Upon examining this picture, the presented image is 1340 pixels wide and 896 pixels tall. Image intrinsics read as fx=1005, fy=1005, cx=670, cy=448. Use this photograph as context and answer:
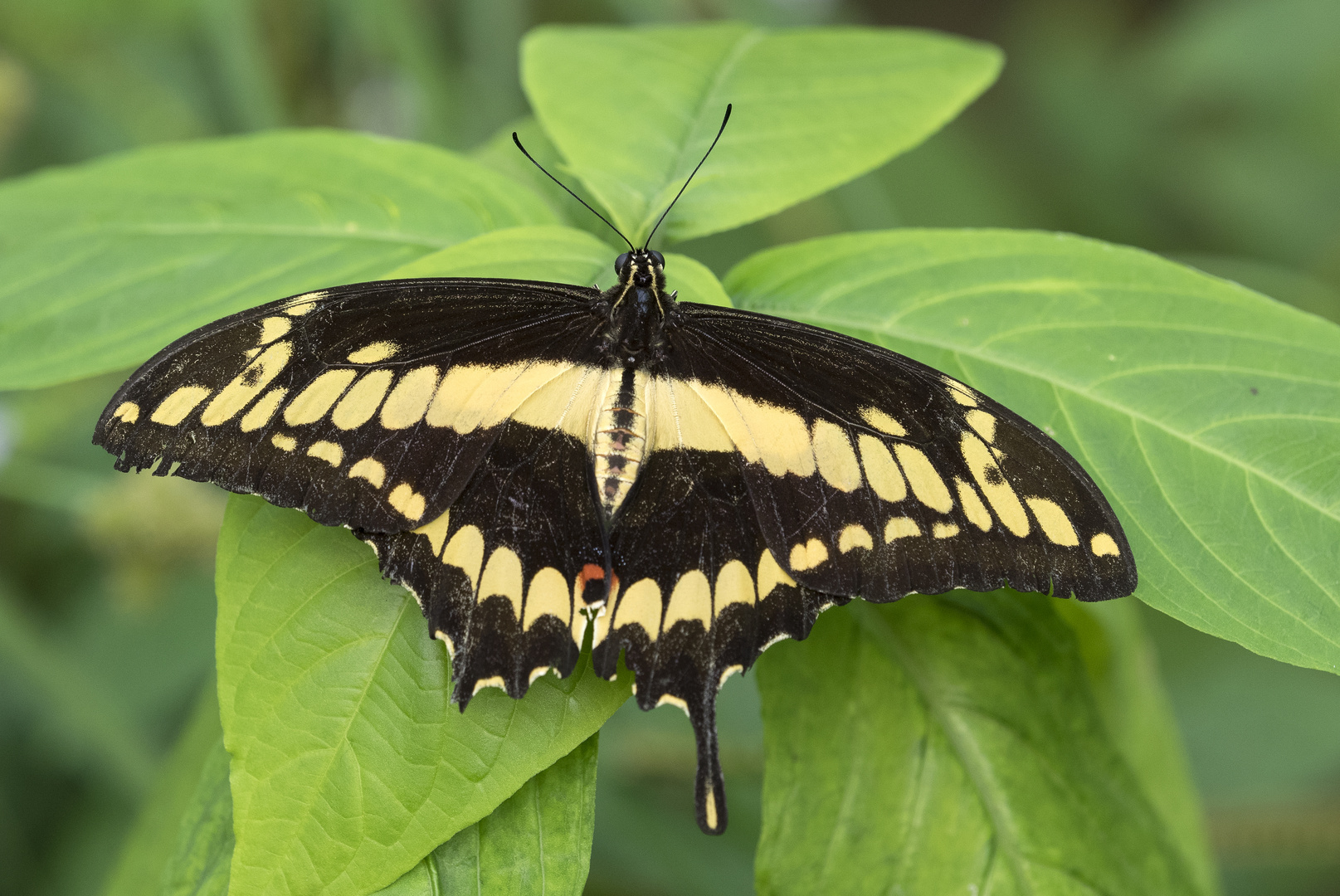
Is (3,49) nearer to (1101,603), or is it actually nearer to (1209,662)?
(1101,603)

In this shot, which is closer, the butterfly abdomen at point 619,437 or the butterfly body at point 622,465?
the butterfly body at point 622,465

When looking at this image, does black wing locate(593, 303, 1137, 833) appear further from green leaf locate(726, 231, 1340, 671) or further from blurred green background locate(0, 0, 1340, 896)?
blurred green background locate(0, 0, 1340, 896)

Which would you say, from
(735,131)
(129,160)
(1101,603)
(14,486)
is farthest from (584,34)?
(14,486)

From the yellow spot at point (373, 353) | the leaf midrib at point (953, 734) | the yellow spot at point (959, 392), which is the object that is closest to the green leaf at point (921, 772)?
the leaf midrib at point (953, 734)

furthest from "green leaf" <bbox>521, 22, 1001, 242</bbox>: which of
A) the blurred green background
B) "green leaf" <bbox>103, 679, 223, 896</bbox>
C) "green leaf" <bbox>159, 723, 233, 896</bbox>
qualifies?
the blurred green background

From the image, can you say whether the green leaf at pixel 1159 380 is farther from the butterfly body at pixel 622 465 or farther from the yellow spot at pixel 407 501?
the yellow spot at pixel 407 501

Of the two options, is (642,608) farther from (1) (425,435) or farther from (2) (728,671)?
(1) (425,435)

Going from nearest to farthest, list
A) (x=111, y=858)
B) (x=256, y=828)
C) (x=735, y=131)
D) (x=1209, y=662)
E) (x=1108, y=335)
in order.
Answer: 1. (x=256, y=828)
2. (x=1108, y=335)
3. (x=735, y=131)
4. (x=111, y=858)
5. (x=1209, y=662)
